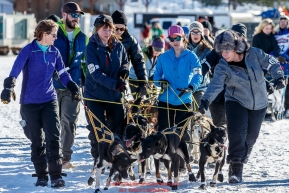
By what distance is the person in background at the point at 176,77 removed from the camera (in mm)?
7184

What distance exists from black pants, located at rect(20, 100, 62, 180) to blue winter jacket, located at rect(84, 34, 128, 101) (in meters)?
0.44

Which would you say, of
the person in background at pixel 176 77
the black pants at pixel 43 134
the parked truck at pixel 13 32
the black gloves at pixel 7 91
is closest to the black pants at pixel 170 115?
the person in background at pixel 176 77

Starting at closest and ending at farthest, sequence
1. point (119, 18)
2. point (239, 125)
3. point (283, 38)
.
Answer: point (239, 125), point (119, 18), point (283, 38)

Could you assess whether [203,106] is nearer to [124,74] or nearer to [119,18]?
[124,74]

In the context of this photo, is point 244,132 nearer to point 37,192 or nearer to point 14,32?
point 37,192

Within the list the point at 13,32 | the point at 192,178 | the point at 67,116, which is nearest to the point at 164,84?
the point at 192,178

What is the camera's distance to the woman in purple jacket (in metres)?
6.53

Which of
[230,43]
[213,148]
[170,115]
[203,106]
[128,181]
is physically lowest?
[128,181]

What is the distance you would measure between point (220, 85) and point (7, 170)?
2629 millimetres

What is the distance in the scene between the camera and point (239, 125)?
6.84 m

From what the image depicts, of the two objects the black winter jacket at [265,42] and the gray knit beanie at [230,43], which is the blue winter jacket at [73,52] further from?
the black winter jacket at [265,42]

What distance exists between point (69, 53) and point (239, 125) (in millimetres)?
2123

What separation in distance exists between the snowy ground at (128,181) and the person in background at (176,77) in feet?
2.21

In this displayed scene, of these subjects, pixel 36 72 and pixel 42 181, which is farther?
pixel 42 181
